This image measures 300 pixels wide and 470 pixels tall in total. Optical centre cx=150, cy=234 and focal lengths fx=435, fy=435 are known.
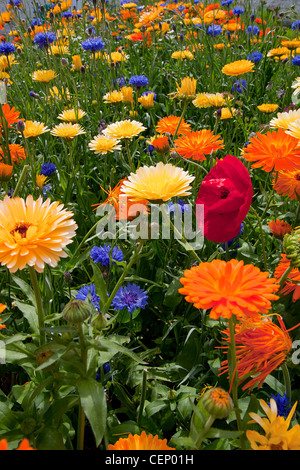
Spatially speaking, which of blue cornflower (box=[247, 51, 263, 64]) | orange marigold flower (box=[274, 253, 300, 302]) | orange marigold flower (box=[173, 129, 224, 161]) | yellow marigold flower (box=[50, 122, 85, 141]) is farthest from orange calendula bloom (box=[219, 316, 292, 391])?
blue cornflower (box=[247, 51, 263, 64])

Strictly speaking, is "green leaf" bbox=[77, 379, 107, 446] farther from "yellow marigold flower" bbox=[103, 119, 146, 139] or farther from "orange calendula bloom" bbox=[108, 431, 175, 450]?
"yellow marigold flower" bbox=[103, 119, 146, 139]

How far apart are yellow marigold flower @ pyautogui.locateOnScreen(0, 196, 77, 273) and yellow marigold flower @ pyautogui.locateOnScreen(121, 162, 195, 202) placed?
0.62 ft

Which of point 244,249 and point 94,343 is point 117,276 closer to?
point 244,249

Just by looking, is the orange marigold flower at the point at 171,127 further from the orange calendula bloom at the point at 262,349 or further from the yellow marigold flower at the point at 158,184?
the orange calendula bloom at the point at 262,349

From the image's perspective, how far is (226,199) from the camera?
1.10 m

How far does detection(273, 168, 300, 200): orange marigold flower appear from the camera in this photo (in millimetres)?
1360

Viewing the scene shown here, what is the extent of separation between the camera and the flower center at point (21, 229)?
95 cm

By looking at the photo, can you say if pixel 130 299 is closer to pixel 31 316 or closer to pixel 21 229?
pixel 31 316

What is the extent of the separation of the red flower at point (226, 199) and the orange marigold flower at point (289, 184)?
0.28 metres

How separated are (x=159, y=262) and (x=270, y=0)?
6.60m

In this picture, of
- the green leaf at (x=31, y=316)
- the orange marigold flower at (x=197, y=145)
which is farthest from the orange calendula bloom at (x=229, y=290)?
the orange marigold flower at (x=197, y=145)

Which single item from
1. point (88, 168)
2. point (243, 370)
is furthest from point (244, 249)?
point (88, 168)

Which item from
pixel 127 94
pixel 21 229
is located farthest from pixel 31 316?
pixel 127 94
